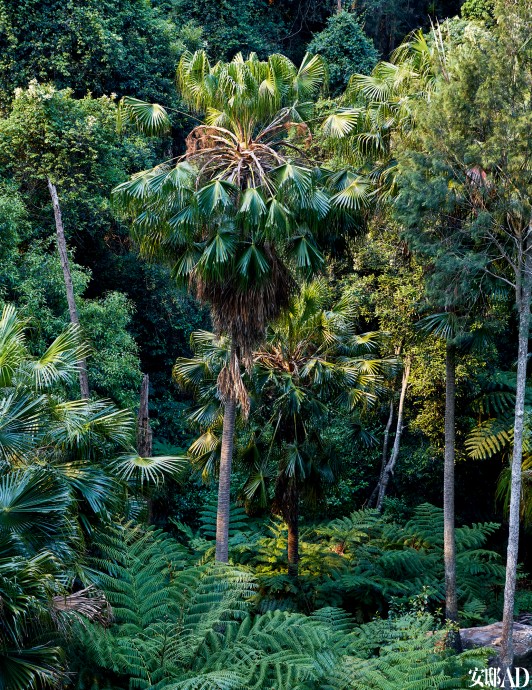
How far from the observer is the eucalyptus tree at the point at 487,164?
1036 centimetres

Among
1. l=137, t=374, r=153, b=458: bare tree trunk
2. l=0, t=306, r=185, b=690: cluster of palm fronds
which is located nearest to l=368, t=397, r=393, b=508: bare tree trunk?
l=137, t=374, r=153, b=458: bare tree trunk

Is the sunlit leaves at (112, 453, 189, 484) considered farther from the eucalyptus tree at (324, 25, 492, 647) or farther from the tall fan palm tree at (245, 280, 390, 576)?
the eucalyptus tree at (324, 25, 492, 647)

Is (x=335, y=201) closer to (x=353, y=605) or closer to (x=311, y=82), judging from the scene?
(x=311, y=82)

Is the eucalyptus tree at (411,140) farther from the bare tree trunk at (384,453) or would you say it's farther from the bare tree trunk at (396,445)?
the bare tree trunk at (384,453)

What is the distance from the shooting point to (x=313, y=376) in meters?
12.7

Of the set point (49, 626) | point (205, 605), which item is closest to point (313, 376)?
point (205, 605)

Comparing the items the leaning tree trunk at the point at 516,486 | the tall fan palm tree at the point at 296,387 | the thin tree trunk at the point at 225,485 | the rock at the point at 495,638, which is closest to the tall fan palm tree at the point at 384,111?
the tall fan palm tree at the point at 296,387

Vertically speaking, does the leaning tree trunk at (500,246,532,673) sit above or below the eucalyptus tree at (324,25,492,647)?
below

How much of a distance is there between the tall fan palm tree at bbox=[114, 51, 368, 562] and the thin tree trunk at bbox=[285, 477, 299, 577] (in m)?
1.68

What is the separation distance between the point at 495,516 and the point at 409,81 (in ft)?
35.8

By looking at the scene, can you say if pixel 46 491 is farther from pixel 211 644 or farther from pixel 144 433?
pixel 144 433

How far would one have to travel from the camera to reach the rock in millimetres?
11742

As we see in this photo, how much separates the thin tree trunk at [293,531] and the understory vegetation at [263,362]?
54 millimetres

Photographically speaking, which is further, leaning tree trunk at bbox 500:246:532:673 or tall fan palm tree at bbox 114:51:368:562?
leaning tree trunk at bbox 500:246:532:673
